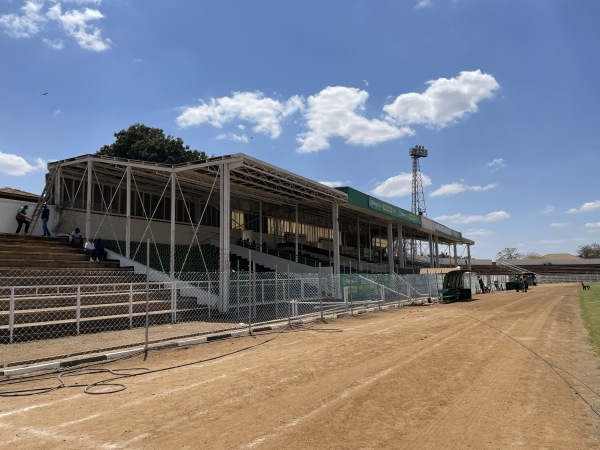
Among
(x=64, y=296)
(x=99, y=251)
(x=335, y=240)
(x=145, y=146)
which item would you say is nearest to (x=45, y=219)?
(x=99, y=251)

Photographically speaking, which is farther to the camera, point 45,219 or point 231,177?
point 231,177

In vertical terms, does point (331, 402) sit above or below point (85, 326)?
below

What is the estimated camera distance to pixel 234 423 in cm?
531

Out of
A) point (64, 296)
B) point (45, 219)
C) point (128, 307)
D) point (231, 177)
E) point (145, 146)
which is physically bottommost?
point (128, 307)

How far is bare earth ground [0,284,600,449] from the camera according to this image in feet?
15.8

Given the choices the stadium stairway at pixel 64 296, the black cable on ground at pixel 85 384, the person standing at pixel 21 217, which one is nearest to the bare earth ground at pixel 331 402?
the black cable on ground at pixel 85 384

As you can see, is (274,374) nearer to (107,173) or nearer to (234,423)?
(234,423)

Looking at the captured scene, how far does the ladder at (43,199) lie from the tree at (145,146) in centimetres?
2258

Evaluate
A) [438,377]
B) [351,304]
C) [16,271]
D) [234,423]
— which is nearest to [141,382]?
[234,423]

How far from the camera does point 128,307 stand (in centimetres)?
1541

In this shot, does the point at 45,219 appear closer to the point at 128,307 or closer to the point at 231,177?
the point at 231,177

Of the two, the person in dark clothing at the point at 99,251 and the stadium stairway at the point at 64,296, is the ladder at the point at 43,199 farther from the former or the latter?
the person in dark clothing at the point at 99,251

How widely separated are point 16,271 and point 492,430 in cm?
1590

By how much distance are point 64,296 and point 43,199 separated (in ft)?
37.5
